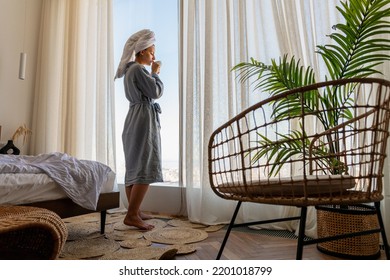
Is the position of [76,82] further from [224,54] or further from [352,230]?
Answer: [352,230]

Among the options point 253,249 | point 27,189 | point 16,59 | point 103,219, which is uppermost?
point 16,59

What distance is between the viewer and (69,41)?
3.33 meters

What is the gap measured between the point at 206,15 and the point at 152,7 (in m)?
0.83

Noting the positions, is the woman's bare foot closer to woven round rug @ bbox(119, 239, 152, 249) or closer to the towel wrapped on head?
woven round rug @ bbox(119, 239, 152, 249)

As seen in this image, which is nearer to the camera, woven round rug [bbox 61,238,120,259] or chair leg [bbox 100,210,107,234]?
woven round rug [bbox 61,238,120,259]

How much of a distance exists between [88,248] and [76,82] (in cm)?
223

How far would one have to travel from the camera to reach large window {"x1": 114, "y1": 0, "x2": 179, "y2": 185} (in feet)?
8.84

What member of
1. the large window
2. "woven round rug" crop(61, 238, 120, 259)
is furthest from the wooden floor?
the large window

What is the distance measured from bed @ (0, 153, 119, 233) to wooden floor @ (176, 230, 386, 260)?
0.63 metres

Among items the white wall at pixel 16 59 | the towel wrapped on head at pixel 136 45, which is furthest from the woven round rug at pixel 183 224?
the white wall at pixel 16 59

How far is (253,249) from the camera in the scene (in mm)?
1504

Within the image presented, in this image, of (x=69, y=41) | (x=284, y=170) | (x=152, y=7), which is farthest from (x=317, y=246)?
(x=69, y=41)

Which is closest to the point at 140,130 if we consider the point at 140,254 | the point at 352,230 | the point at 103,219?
the point at 103,219

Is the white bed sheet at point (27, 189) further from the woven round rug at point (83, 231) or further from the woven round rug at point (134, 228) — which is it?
the woven round rug at point (134, 228)
